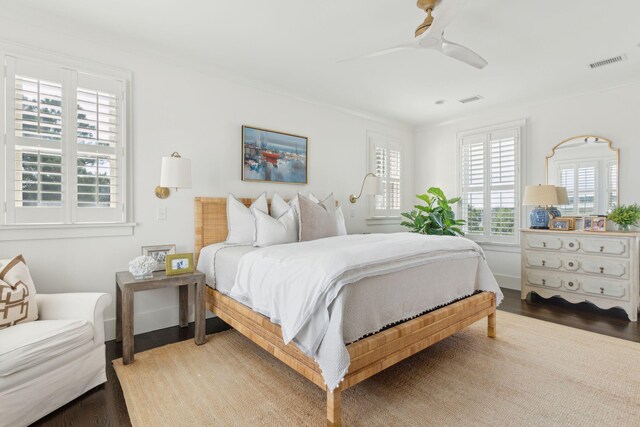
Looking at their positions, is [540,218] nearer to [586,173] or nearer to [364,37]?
[586,173]

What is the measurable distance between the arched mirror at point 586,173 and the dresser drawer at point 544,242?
0.60m

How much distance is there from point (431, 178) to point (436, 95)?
173 cm

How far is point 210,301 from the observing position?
293cm

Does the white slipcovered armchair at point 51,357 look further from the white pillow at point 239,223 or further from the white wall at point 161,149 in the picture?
the white pillow at point 239,223

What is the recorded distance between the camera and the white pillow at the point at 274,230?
2.99 meters

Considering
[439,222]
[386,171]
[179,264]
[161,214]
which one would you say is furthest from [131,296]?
[386,171]

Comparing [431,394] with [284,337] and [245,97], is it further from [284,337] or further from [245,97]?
[245,97]

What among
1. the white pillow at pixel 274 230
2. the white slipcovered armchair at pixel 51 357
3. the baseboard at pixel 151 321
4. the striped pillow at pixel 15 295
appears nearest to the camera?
the white slipcovered armchair at pixel 51 357

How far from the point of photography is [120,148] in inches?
112

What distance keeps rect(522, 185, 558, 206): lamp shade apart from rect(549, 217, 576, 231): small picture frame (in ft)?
0.74

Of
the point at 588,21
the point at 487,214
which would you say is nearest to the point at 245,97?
the point at 588,21

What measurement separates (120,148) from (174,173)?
0.52 meters


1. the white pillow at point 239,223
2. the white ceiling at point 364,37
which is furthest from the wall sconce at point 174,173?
the white ceiling at point 364,37

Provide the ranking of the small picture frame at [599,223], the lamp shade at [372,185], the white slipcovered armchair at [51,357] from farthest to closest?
the lamp shade at [372,185] < the small picture frame at [599,223] < the white slipcovered armchair at [51,357]
